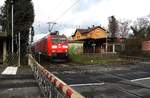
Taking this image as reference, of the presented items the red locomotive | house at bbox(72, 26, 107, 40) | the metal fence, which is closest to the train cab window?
the red locomotive

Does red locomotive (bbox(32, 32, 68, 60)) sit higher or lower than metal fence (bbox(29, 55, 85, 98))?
higher

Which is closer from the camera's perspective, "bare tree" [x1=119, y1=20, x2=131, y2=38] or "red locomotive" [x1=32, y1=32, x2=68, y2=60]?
"red locomotive" [x1=32, y1=32, x2=68, y2=60]

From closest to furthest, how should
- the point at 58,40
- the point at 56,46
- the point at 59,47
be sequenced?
1. the point at 56,46
2. the point at 59,47
3. the point at 58,40

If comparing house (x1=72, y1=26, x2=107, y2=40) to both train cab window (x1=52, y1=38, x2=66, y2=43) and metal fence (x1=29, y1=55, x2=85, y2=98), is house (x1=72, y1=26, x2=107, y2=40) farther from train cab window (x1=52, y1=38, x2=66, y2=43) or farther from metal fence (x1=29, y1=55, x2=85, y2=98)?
metal fence (x1=29, y1=55, x2=85, y2=98)

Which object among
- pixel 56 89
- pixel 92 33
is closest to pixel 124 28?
pixel 92 33

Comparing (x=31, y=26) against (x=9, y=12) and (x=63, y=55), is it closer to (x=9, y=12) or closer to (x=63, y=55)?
(x=9, y=12)

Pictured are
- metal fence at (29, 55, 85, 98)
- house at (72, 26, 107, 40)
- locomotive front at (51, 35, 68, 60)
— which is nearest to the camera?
metal fence at (29, 55, 85, 98)

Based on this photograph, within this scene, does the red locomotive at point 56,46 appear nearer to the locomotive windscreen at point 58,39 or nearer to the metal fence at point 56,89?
the locomotive windscreen at point 58,39

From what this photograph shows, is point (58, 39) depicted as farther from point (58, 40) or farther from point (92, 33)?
point (92, 33)

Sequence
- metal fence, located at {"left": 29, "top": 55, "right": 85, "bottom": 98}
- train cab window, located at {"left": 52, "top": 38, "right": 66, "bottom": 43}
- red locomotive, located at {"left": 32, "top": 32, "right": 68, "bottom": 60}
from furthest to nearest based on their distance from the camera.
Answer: train cab window, located at {"left": 52, "top": 38, "right": 66, "bottom": 43} < red locomotive, located at {"left": 32, "top": 32, "right": 68, "bottom": 60} < metal fence, located at {"left": 29, "top": 55, "right": 85, "bottom": 98}

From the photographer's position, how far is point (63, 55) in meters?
44.4

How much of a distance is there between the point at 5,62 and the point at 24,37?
11393 millimetres

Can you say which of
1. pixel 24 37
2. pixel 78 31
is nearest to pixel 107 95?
pixel 24 37

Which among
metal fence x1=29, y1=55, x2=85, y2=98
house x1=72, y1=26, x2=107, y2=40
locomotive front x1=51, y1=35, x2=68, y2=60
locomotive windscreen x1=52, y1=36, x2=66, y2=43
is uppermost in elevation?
house x1=72, y1=26, x2=107, y2=40
